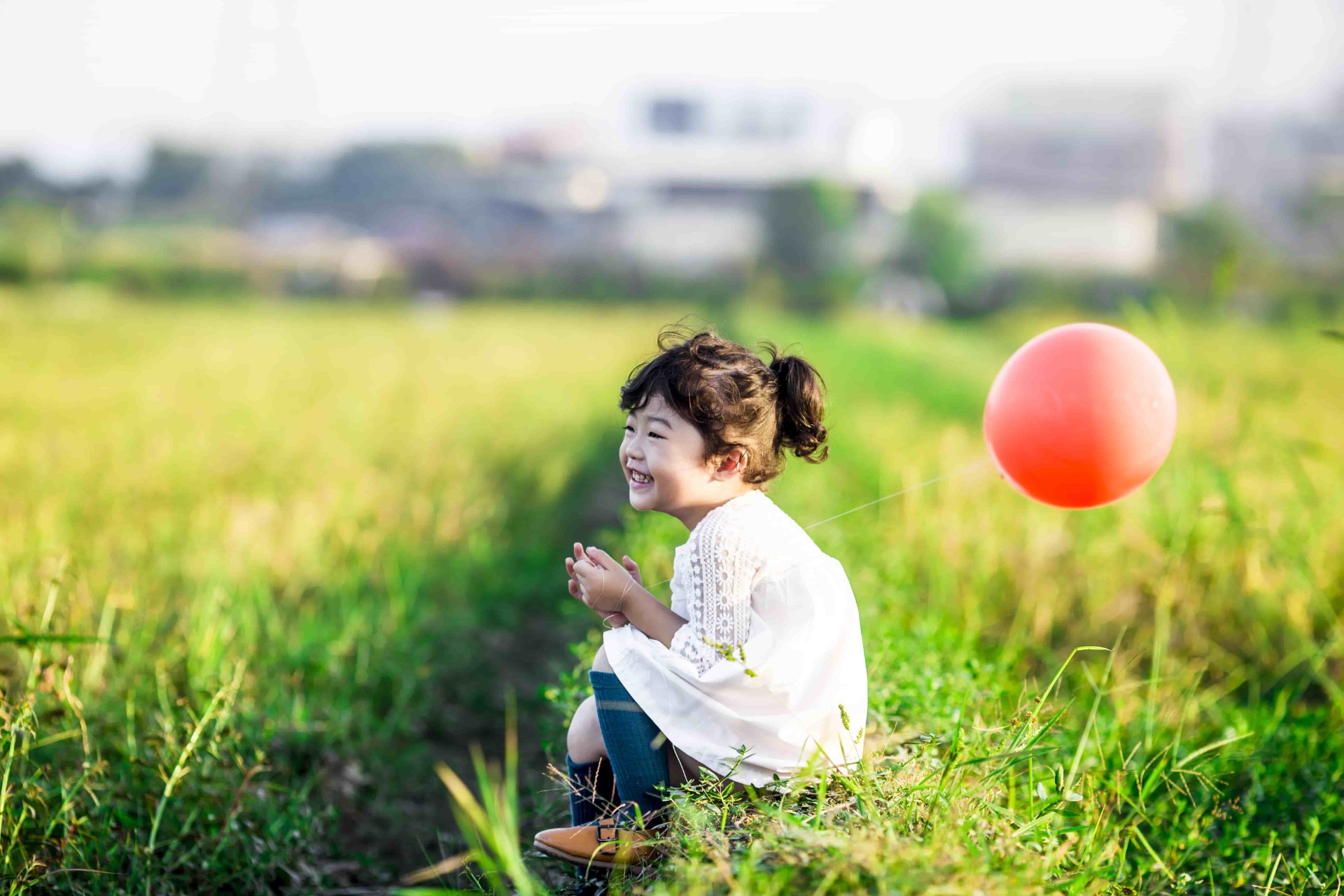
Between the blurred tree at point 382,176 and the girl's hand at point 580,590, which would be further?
the blurred tree at point 382,176

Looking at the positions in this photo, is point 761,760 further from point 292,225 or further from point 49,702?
point 292,225

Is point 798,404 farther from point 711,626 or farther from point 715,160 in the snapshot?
point 715,160

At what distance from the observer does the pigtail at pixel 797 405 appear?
6.95ft

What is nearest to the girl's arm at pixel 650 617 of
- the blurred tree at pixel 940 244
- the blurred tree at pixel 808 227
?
the blurred tree at pixel 808 227

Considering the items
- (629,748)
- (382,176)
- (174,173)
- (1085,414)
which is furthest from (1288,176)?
(629,748)

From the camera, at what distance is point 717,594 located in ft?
6.42

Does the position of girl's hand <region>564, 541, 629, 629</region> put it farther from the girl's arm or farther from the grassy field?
the grassy field

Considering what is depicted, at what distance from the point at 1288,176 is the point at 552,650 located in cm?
4366

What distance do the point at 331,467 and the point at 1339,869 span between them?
4.55m

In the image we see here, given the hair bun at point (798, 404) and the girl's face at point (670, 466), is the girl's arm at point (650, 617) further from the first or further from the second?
the hair bun at point (798, 404)

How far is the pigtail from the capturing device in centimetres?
212

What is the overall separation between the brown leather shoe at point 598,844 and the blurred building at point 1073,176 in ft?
102

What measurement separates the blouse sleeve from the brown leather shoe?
0.30 meters

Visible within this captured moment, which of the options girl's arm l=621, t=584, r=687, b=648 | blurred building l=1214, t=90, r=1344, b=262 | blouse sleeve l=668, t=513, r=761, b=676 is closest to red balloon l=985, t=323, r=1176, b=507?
blouse sleeve l=668, t=513, r=761, b=676
